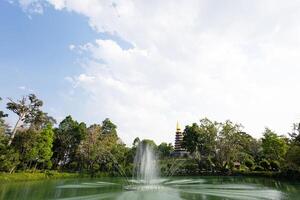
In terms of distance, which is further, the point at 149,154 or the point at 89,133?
the point at 89,133

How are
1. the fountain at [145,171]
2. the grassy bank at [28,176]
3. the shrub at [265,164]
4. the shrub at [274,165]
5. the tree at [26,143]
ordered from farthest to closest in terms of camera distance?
the shrub at [265,164]
the shrub at [274,165]
the tree at [26,143]
the grassy bank at [28,176]
the fountain at [145,171]

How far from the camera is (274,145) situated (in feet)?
128

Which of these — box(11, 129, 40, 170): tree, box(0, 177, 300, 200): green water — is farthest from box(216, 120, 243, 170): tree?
box(11, 129, 40, 170): tree

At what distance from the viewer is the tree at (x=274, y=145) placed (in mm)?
38156

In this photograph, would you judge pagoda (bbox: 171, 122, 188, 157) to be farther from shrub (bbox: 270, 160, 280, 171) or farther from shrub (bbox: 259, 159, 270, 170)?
shrub (bbox: 270, 160, 280, 171)

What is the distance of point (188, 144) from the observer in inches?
2165

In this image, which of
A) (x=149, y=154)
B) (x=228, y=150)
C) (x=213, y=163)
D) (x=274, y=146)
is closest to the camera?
(x=149, y=154)

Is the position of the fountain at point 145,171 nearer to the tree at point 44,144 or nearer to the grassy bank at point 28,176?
the grassy bank at point 28,176

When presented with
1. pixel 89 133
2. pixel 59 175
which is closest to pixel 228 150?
pixel 89 133

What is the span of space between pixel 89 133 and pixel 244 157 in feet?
83.1

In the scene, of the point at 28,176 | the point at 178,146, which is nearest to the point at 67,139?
the point at 28,176

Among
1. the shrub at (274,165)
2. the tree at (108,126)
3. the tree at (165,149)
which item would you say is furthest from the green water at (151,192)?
the tree at (165,149)

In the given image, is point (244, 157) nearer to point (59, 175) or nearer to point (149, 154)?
point (149, 154)

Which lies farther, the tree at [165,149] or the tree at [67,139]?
the tree at [165,149]
